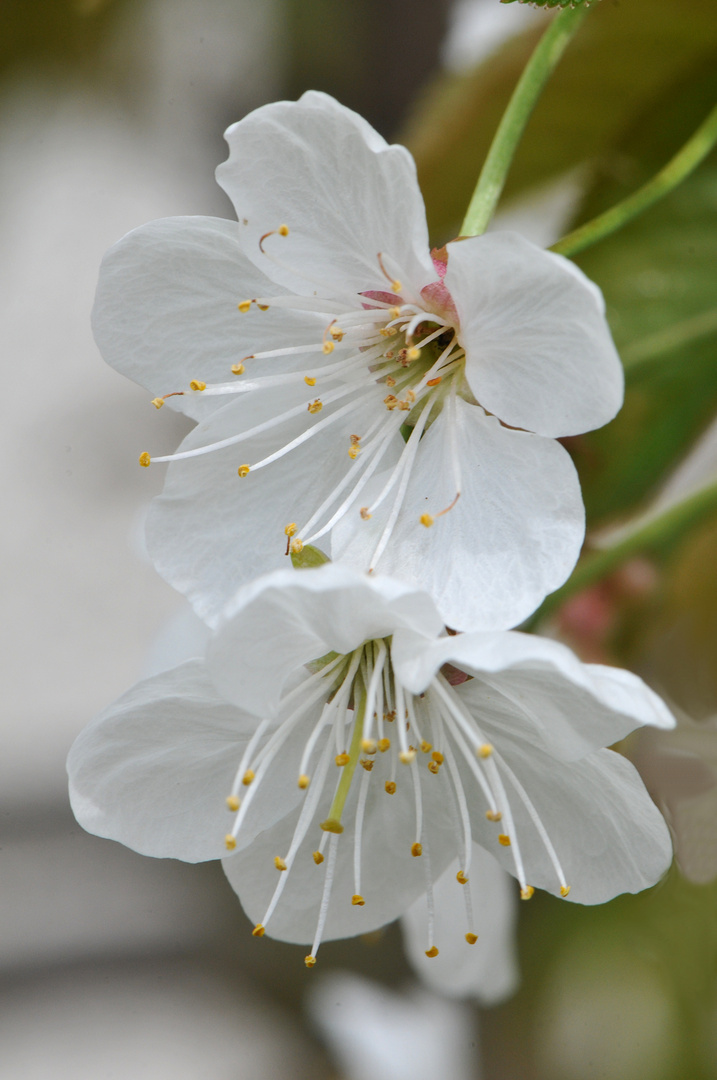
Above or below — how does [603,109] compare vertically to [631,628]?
above

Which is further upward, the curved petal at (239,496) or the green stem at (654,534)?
the curved petal at (239,496)

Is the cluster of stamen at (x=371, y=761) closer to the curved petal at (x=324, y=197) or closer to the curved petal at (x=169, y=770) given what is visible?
the curved petal at (x=169, y=770)

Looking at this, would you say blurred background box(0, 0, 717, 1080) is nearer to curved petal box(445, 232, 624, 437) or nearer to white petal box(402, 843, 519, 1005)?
white petal box(402, 843, 519, 1005)

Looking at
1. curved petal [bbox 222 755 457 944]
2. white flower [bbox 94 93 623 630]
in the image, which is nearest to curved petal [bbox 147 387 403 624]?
white flower [bbox 94 93 623 630]

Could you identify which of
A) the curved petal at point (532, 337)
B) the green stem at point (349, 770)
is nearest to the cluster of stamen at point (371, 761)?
the green stem at point (349, 770)

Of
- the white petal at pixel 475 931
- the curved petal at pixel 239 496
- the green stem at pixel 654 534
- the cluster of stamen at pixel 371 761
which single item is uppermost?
the curved petal at pixel 239 496

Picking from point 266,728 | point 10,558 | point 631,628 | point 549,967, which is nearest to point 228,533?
point 266,728

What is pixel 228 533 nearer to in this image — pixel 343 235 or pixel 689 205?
pixel 343 235
